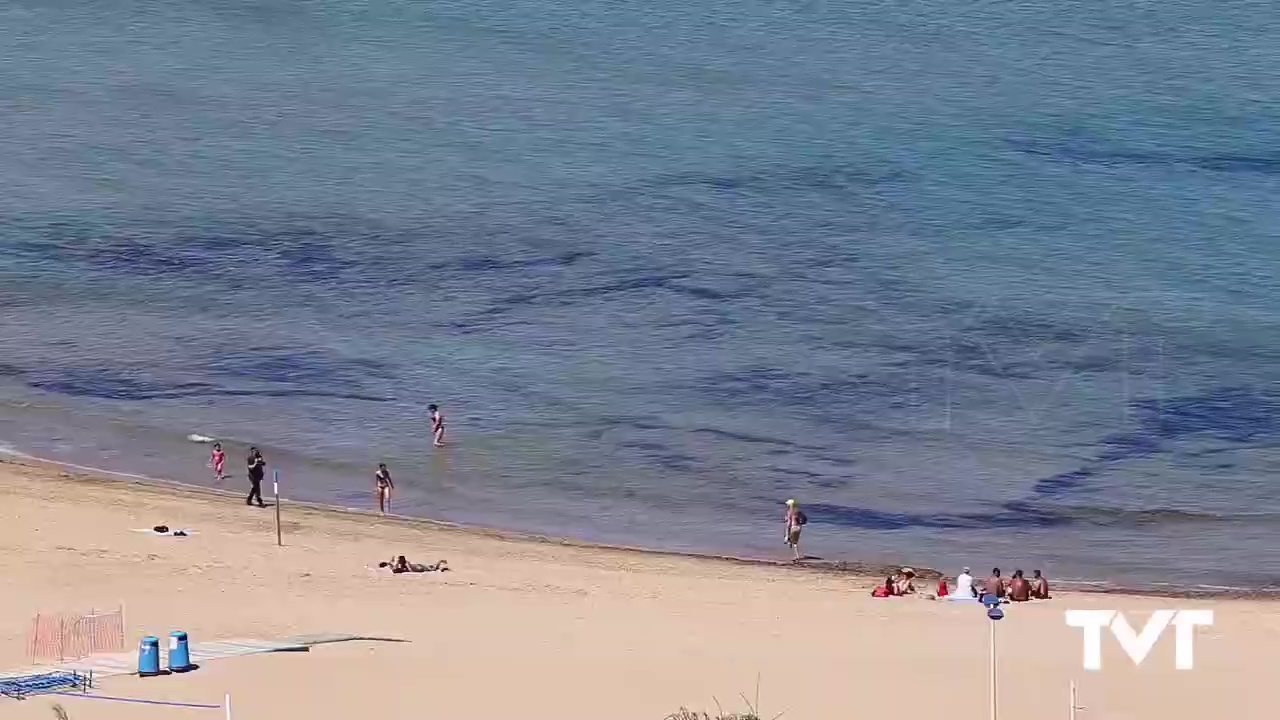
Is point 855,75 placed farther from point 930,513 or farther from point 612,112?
point 930,513

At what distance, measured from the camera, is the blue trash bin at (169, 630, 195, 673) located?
23641mm

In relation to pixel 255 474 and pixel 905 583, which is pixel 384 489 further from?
pixel 905 583

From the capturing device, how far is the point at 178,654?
77.6 ft

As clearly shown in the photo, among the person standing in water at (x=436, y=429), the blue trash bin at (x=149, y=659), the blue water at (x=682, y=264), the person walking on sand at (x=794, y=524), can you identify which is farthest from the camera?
the person standing in water at (x=436, y=429)

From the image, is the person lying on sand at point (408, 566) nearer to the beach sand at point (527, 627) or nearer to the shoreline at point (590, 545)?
the beach sand at point (527, 627)

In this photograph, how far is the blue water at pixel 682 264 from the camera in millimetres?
38906

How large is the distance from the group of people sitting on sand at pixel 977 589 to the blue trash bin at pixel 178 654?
10920 mm

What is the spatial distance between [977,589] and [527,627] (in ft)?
23.1

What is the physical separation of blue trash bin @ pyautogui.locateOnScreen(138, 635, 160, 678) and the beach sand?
0.63 feet

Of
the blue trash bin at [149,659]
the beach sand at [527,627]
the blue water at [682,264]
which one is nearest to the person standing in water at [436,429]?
the blue water at [682,264]

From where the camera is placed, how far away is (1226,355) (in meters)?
48.7

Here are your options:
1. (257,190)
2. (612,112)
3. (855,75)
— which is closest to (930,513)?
(257,190)

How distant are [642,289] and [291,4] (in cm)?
3216

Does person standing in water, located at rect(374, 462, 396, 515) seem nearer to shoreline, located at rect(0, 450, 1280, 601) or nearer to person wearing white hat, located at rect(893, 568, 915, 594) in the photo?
shoreline, located at rect(0, 450, 1280, 601)
